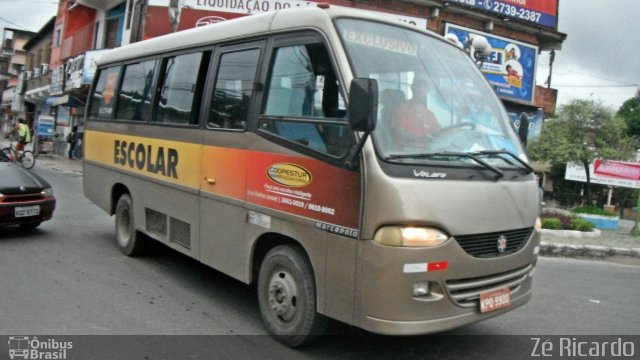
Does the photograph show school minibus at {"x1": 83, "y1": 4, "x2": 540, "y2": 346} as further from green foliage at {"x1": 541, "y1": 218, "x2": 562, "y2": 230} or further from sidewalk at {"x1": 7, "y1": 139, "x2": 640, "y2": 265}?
green foliage at {"x1": 541, "y1": 218, "x2": 562, "y2": 230}

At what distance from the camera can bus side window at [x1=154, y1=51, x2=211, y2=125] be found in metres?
5.19

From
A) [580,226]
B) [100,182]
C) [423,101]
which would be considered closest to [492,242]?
[423,101]

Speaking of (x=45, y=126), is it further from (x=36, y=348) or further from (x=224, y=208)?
(x=36, y=348)

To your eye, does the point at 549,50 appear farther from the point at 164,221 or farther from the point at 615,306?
the point at 164,221

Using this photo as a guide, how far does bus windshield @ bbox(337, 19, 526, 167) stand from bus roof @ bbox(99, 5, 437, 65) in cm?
11

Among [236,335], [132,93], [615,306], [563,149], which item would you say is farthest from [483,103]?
[563,149]

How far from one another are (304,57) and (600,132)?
1310cm

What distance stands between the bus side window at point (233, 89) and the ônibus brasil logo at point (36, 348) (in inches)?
87.8

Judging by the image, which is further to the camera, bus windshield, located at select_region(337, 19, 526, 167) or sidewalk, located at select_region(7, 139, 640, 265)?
sidewalk, located at select_region(7, 139, 640, 265)

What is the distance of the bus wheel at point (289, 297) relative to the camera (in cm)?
386

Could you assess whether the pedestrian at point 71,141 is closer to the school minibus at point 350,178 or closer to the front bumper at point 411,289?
the school minibus at point 350,178

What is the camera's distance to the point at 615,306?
619 centimetres

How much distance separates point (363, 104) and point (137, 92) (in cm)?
423

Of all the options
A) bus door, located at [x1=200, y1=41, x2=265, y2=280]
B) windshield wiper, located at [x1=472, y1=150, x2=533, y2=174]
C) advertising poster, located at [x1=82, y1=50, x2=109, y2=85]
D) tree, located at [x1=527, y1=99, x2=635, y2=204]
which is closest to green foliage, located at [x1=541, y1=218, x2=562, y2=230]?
tree, located at [x1=527, y1=99, x2=635, y2=204]
